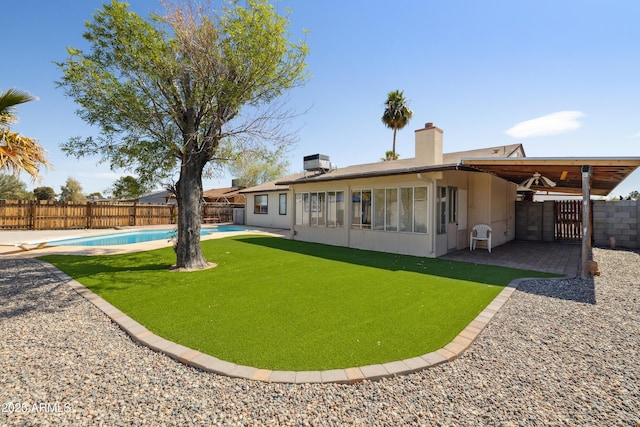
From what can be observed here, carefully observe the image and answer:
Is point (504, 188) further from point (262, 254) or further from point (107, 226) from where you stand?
point (107, 226)

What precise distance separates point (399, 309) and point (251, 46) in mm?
7301

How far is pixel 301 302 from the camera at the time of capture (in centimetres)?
567

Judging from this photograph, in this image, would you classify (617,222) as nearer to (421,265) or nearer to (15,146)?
(421,265)

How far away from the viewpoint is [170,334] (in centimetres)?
420

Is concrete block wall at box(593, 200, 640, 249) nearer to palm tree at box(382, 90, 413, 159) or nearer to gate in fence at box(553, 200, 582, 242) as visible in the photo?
gate in fence at box(553, 200, 582, 242)

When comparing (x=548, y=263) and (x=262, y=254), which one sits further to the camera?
(x=262, y=254)

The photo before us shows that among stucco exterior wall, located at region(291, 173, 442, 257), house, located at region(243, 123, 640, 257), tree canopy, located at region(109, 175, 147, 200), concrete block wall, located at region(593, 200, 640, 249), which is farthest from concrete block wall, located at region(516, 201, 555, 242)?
tree canopy, located at region(109, 175, 147, 200)

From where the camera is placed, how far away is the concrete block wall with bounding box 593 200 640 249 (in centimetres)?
1286

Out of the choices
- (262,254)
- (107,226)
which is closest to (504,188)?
(262,254)

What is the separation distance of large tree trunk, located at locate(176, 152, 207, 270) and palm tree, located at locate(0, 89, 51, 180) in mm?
3798

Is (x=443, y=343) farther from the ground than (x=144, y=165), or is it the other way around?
(x=144, y=165)

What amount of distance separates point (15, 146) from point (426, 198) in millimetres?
13734

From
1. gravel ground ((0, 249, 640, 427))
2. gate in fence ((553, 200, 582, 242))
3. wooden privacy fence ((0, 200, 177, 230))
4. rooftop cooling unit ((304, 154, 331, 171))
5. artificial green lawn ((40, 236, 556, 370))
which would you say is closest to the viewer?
gravel ground ((0, 249, 640, 427))

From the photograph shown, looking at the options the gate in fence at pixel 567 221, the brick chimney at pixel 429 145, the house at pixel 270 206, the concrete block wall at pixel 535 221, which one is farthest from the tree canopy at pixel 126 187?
the gate in fence at pixel 567 221
